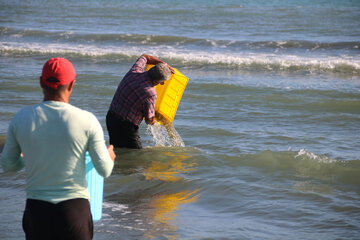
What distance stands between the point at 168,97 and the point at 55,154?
11.8ft

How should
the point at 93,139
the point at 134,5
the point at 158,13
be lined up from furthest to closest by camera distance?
the point at 134,5 → the point at 158,13 → the point at 93,139

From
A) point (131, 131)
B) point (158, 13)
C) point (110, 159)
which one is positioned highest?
point (158, 13)

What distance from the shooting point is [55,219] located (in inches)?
93.2

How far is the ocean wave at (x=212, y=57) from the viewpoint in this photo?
13.7m

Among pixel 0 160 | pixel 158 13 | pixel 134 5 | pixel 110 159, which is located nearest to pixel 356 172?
pixel 110 159

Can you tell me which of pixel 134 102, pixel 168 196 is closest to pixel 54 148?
pixel 168 196

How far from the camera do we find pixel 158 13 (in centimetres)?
2823

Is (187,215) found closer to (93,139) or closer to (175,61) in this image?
(93,139)

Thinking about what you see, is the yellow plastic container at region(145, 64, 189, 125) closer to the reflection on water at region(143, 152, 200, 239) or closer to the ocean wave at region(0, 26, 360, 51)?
the reflection on water at region(143, 152, 200, 239)

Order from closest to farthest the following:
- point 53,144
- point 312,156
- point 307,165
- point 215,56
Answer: point 53,144
point 307,165
point 312,156
point 215,56

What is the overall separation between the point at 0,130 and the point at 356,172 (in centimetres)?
496

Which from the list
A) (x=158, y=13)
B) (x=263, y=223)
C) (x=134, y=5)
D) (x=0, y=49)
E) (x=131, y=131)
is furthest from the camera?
(x=134, y=5)

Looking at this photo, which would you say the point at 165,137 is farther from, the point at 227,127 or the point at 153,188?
the point at 153,188

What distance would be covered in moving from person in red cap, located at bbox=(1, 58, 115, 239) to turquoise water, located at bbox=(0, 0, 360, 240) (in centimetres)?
157
